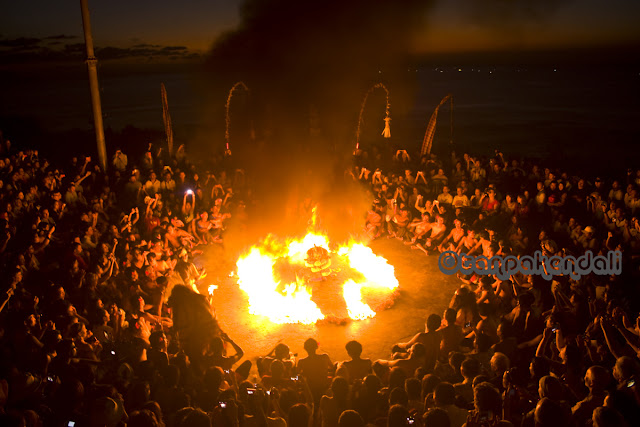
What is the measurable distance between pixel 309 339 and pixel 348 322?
285cm

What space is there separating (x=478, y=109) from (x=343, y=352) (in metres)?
52.7

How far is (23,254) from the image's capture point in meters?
8.14

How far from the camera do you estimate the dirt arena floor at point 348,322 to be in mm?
7629

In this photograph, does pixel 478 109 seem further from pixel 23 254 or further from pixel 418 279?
pixel 23 254

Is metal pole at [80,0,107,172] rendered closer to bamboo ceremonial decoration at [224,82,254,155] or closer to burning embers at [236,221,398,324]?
bamboo ceremonial decoration at [224,82,254,155]

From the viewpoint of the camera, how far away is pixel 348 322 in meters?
8.28

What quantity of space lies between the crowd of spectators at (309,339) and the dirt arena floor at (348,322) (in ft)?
1.75

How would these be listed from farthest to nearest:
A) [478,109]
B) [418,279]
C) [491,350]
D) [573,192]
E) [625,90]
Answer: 1. [625,90]
2. [478,109]
3. [573,192]
4. [418,279]
5. [491,350]

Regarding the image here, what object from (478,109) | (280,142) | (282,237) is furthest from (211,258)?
(478,109)

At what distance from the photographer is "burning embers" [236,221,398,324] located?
28.2 ft

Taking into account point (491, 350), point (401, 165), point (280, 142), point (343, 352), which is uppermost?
point (280, 142)

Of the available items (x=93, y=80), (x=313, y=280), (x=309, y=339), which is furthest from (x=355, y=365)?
(x=93, y=80)

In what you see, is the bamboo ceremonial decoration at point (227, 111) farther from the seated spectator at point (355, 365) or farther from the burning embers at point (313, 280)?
the seated spectator at point (355, 365)

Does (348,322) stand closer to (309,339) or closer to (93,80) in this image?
(309,339)
